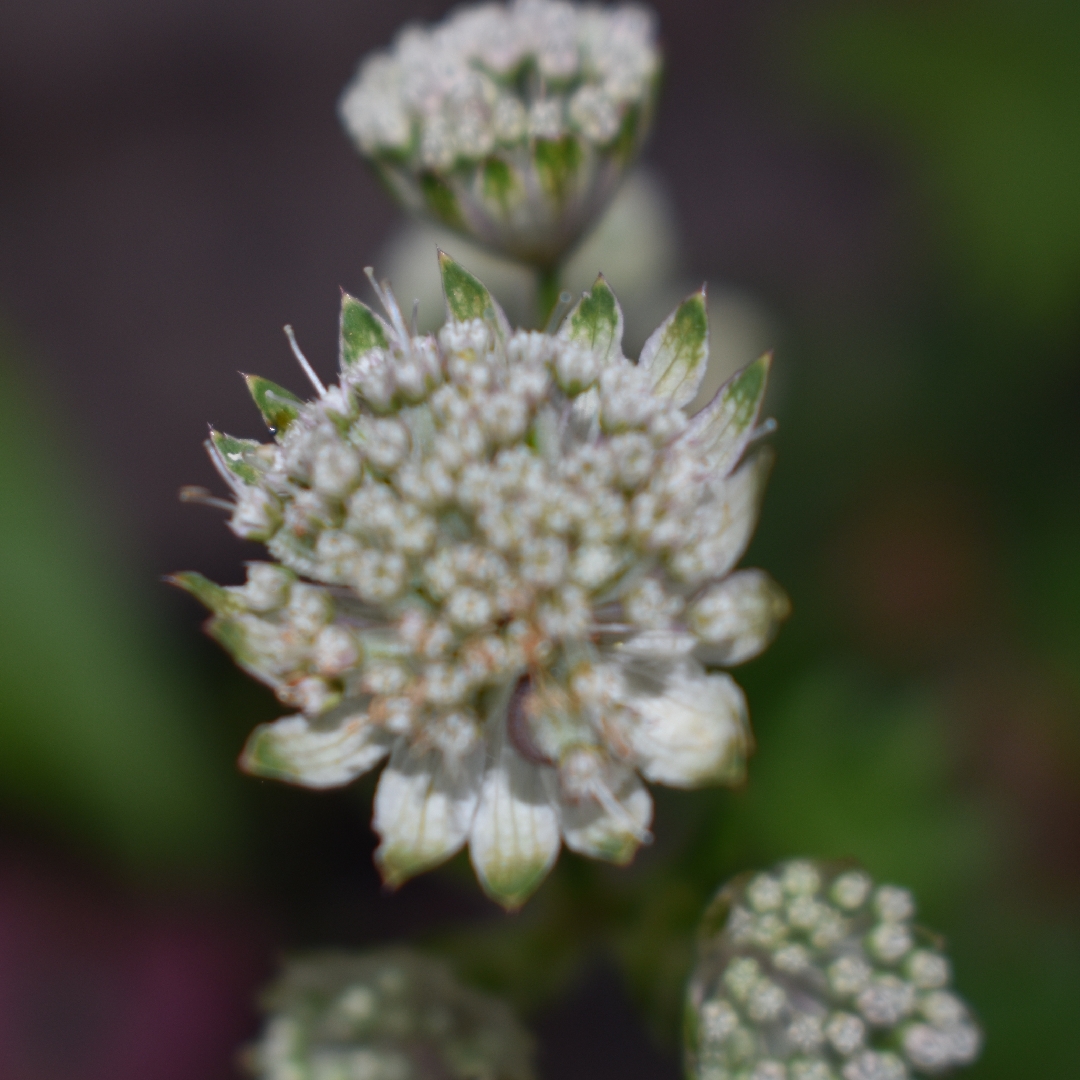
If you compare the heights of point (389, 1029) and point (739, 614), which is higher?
point (739, 614)

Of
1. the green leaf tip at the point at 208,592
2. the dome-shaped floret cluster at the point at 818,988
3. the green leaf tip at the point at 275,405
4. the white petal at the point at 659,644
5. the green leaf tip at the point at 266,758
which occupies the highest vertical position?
the green leaf tip at the point at 275,405

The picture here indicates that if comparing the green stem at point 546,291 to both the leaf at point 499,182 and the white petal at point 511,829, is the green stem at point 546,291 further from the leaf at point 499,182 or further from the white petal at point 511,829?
the white petal at point 511,829

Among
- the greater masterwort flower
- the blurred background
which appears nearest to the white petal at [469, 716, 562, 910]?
the greater masterwort flower

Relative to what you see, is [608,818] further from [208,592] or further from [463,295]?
[463,295]

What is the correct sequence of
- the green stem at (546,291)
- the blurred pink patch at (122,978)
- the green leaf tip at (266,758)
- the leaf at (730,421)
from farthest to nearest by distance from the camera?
the blurred pink patch at (122,978), the green stem at (546,291), the leaf at (730,421), the green leaf tip at (266,758)

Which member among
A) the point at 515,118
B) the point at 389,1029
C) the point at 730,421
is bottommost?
the point at 389,1029

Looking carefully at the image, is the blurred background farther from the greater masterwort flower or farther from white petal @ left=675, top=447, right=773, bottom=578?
white petal @ left=675, top=447, right=773, bottom=578

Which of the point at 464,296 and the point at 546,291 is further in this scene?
the point at 546,291

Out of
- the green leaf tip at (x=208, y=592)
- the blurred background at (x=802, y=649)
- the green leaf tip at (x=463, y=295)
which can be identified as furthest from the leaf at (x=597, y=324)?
the blurred background at (x=802, y=649)

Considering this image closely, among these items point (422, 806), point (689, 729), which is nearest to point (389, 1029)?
point (422, 806)
